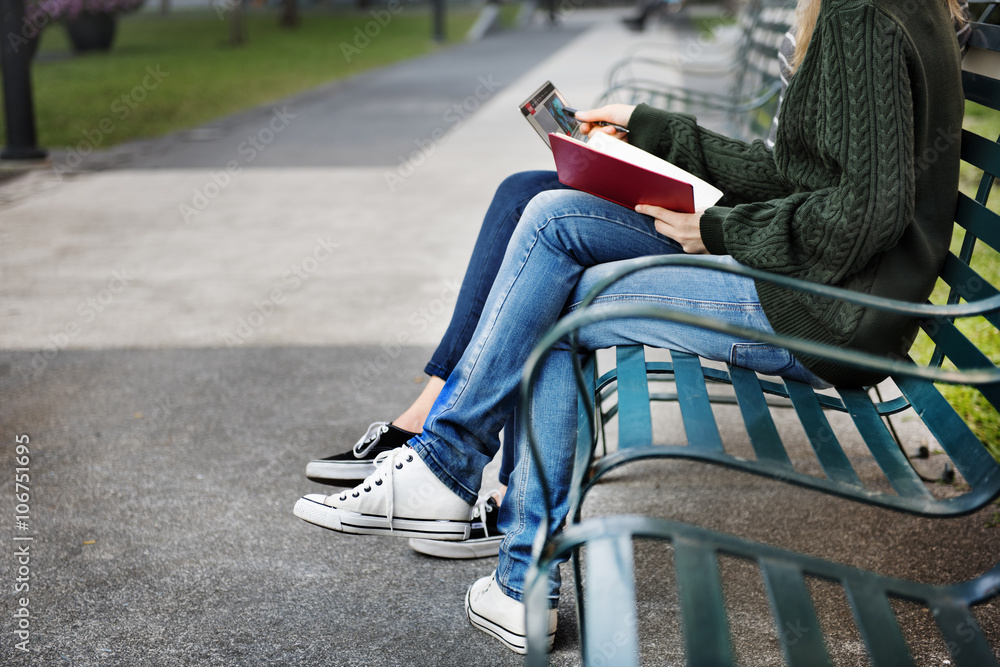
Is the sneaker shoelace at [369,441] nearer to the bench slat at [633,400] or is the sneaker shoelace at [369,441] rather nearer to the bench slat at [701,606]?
the bench slat at [633,400]

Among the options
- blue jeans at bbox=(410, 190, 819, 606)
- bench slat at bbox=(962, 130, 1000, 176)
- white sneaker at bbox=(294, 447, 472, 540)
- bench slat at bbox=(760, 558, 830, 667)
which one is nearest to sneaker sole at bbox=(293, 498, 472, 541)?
white sneaker at bbox=(294, 447, 472, 540)

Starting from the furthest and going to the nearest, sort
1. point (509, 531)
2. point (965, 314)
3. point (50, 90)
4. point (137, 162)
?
point (50, 90)
point (137, 162)
point (509, 531)
point (965, 314)

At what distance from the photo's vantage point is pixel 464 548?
86.6 inches

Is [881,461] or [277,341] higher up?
[881,461]

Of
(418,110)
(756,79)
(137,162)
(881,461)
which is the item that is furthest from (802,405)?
(418,110)

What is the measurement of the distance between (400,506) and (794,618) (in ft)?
3.18

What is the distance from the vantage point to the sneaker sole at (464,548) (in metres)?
2.20

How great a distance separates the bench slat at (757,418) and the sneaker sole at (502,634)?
1.96 ft

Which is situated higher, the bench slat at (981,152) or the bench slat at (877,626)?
the bench slat at (981,152)

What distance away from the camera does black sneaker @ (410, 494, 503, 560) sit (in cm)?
220

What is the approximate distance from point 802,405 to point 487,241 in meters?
0.84

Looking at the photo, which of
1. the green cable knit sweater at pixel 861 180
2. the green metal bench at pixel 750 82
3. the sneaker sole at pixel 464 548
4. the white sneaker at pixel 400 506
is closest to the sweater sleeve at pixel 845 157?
the green cable knit sweater at pixel 861 180

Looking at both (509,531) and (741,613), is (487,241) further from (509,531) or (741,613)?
(741,613)

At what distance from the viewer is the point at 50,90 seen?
483 inches
